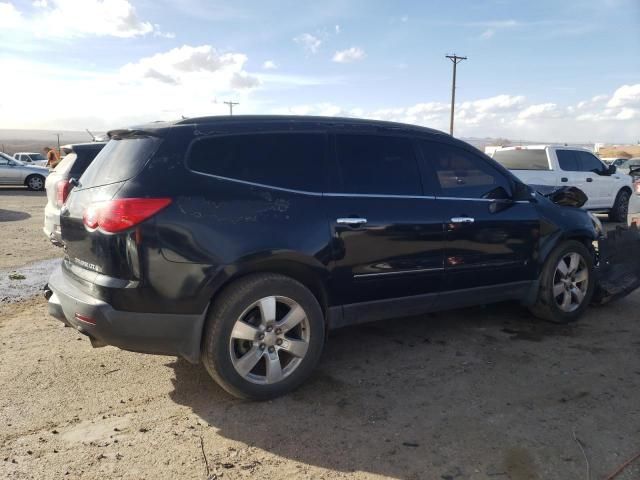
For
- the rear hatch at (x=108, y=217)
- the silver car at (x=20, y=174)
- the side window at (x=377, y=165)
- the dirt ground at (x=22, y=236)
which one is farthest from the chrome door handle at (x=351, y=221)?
the silver car at (x=20, y=174)

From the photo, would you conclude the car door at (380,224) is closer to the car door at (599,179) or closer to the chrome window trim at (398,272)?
the chrome window trim at (398,272)

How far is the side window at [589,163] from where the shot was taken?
12.4 meters

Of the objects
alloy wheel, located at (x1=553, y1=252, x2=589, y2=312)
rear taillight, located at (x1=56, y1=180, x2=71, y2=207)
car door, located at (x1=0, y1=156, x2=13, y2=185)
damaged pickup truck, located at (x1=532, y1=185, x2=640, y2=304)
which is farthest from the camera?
car door, located at (x1=0, y1=156, x2=13, y2=185)

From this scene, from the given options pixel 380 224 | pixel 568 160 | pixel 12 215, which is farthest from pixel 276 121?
pixel 12 215

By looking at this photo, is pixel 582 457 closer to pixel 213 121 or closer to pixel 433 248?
pixel 433 248

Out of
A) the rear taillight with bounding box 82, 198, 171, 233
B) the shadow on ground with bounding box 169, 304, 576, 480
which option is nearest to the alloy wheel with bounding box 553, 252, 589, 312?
the shadow on ground with bounding box 169, 304, 576, 480

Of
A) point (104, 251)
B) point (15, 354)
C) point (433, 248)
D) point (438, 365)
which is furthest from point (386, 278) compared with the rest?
point (15, 354)

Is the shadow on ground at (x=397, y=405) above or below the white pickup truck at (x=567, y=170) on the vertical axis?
below

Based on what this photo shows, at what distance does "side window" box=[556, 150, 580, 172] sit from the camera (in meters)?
12.0

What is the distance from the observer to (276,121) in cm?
379

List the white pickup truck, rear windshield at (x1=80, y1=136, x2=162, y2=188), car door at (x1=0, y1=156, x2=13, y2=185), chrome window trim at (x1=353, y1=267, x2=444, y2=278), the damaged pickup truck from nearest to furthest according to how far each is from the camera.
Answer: rear windshield at (x1=80, y1=136, x2=162, y2=188) < chrome window trim at (x1=353, y1=267, x2=444, y2=278) < the damaged pickup truck < the white pickup truck < car door at (x1=0, y1=156, x2=13, y2=185)

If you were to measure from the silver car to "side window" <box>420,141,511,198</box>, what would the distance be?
20639 millimetres

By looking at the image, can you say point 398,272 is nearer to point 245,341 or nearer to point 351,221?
point 351,221

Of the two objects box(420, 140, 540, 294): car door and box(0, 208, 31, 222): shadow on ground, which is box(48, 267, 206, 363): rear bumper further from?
box(0, 208, 31, 222): shadow on ground
